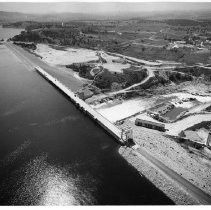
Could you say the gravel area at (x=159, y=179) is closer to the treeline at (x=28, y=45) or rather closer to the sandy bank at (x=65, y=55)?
the sandy bank at (x=65, y=55)

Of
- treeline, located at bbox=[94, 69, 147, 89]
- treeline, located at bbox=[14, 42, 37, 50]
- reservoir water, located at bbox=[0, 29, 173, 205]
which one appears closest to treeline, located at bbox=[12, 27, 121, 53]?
treeline, located at bbox=[14, 42, 37, 50]

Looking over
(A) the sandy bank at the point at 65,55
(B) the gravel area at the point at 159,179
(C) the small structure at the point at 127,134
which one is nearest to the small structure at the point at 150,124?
(C) the small structure at the point at 127,134

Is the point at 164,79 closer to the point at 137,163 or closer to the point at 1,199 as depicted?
the point at 137,163

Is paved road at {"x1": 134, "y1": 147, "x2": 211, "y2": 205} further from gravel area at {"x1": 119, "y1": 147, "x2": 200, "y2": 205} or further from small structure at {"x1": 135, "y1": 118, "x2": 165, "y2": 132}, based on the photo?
small structure at {"x1": 135, "y1": 118, "x2": 165, "y2": 132}

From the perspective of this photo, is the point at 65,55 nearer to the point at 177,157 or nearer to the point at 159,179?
the point at 177,157

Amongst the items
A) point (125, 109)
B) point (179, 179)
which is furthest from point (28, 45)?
point (179, 179)

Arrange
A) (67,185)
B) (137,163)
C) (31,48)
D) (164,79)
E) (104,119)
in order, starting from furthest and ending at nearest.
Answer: (31,48), (164,79), (104,119), (137,163), (67,185)

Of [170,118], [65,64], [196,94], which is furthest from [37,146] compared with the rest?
[65,64]
